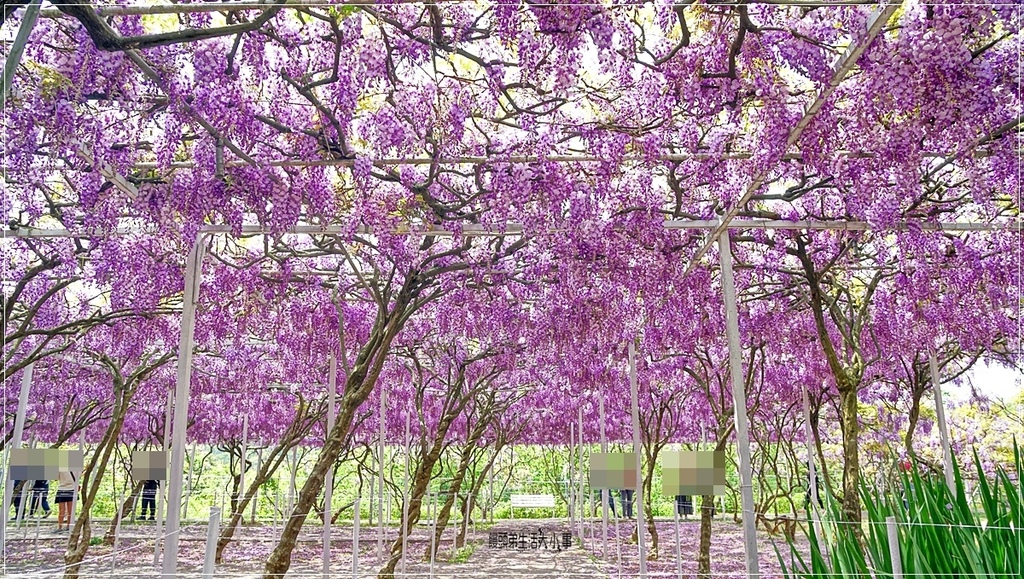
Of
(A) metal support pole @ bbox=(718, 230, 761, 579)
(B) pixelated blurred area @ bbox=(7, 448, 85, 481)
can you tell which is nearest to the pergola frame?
(A) metal support pole @ bbox=(718, 230, 761, 579)

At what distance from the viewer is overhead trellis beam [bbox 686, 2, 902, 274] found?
281 centimetres

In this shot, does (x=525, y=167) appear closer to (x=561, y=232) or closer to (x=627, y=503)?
(x=561, y=232)

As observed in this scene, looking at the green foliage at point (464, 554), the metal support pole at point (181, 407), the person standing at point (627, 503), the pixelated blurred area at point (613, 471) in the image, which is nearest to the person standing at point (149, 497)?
the green foliage at point (464, 554)

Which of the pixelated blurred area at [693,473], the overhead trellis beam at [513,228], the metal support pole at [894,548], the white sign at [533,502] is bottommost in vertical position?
the white sign at [533,502]

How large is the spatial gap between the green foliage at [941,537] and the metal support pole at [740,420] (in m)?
1.35

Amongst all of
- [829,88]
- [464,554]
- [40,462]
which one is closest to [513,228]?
[829,88]

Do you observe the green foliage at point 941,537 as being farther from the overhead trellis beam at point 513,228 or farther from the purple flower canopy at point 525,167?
the overhead trellis beam at point 513,228

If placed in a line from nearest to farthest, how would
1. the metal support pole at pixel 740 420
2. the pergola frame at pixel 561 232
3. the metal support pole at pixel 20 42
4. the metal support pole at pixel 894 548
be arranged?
the metal support pole at pixel 20 42
the metal support pole at pixel 894 548
the pergola frame at pixel 561 232
the metal support pole at pixel 740 420

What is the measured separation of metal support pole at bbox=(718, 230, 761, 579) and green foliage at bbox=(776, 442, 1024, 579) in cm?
135

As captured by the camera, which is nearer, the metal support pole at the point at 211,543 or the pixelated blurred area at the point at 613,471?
the metal support pole at the point at 211,543

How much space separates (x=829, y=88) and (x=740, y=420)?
2589 mm

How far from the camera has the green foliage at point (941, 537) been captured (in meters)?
2.86

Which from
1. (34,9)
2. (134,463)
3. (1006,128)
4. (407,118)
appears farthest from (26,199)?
(1006,128)

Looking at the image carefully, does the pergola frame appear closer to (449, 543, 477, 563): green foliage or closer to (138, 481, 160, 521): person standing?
(449, 543, 477, 563): green foliage
